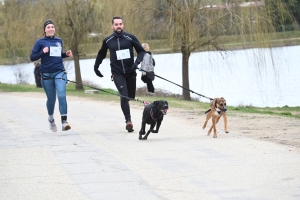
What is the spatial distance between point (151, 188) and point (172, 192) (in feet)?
1.05

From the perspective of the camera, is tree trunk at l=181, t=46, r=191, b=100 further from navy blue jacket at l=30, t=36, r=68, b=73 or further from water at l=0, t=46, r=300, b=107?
navy blue jacket at l=30, t=36, r=68, b=73

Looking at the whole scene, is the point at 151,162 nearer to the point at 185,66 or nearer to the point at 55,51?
the point at 55,51

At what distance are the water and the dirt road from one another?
10281mm

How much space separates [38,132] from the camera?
12703 mm

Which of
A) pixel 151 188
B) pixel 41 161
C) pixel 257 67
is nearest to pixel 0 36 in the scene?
pixel 257 67

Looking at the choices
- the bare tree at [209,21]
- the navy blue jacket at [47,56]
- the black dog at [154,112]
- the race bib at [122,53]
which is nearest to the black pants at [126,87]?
the race bib at [122,53]

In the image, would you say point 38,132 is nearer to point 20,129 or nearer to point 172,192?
point 20,129

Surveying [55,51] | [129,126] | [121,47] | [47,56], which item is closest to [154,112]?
[129,126]

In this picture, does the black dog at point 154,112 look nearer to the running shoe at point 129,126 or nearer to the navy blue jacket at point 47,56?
the running shoe at point 129,126

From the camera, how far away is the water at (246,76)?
79.3 feet

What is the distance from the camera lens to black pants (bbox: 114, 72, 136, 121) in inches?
473

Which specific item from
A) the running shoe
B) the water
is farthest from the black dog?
the water

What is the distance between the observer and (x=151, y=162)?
28.1 ft

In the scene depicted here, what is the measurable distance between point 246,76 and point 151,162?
88.0ft
